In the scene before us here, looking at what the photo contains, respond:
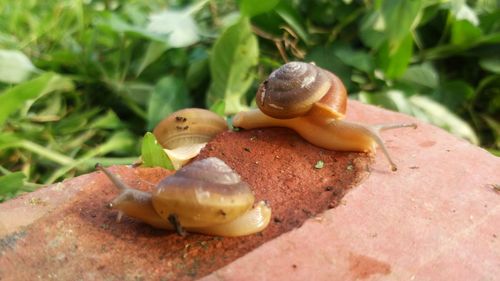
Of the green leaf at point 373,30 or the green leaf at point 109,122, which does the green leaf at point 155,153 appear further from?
the green leaf at point 373,30

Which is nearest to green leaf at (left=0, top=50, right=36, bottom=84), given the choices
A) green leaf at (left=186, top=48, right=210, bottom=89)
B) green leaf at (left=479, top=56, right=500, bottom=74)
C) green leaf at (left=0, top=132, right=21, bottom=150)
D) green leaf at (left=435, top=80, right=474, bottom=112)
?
green leaf at (left=0, top=132, right=21, bottom=150)

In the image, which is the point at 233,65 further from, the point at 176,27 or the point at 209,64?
the point at 176,27

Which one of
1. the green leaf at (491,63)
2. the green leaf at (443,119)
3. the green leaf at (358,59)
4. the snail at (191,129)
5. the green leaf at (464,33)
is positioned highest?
the snail at (191,129)

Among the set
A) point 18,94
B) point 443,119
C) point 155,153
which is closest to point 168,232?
point 155,153

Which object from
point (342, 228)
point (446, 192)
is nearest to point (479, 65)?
point (446, 192)

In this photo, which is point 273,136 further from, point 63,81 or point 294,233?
point 63,81

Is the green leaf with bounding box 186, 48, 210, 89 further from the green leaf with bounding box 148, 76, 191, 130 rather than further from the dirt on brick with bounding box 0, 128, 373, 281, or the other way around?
the dirt on brick with bounding box 0, 128, 373, 281

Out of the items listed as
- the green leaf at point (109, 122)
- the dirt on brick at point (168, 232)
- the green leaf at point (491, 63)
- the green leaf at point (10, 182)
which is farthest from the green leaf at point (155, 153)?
the green leaf at point (491, 63)
